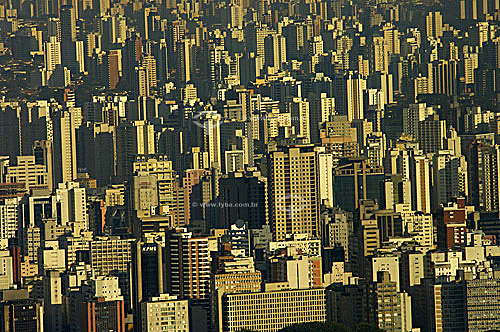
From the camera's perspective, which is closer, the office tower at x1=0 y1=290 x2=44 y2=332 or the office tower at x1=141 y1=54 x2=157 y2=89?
the office tower at x1=0 y1=290 x2=44 y2=332

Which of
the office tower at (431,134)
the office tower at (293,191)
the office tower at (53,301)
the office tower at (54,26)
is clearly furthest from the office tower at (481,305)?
the office tower at (54,26)

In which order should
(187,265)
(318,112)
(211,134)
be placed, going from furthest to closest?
(318,112), (211,134), (187,265)

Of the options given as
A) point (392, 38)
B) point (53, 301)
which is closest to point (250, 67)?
point (392, 38)

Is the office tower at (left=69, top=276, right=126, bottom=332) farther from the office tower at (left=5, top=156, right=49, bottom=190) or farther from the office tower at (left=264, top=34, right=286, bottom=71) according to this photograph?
the office tower at (left=264, top=34, right=286, bottom=71)

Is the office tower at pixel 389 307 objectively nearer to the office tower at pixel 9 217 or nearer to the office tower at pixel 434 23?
the office tower at pixel 9 217

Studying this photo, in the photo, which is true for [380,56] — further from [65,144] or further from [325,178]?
[65,144]

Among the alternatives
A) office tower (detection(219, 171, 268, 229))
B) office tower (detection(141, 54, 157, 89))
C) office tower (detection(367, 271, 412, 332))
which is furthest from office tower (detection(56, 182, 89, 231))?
office tower (detection(367, 271, 412, 332))
